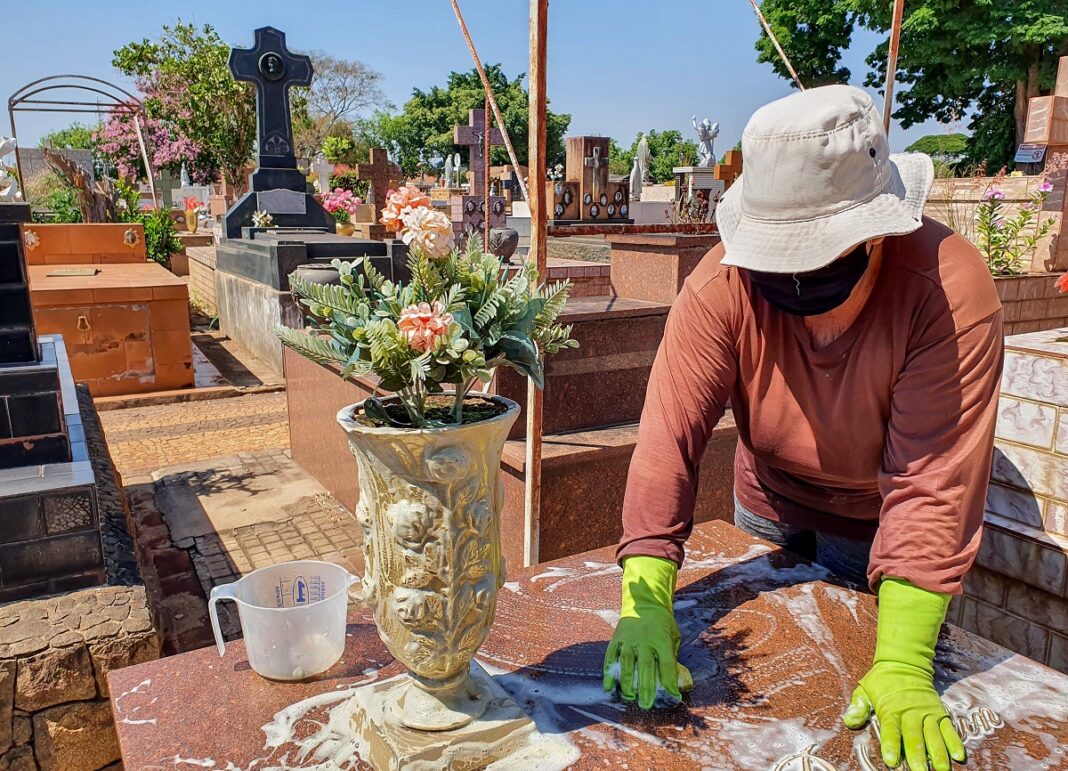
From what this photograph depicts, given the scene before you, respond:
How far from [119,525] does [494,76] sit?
4862 centimetres

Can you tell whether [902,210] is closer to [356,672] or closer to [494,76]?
[356,672]

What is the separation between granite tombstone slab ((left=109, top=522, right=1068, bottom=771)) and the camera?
1.23 meters

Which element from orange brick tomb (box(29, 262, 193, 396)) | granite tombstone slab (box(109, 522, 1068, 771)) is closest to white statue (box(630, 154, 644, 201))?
orange brick tomb (box(29, 262, 193, 396))

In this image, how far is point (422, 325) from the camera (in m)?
1.01

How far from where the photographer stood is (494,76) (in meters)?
47.6

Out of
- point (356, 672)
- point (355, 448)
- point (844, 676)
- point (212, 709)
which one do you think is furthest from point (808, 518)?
point (212, 709)

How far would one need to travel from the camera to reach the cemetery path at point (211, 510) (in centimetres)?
337

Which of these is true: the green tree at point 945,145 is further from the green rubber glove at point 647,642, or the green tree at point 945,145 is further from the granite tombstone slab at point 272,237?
the green rubber glove at point 647,642

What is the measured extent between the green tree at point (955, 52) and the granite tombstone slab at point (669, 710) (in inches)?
911

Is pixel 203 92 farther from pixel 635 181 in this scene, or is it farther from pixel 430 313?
pixel 430 313

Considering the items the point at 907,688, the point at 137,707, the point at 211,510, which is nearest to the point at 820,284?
the point at 907,688

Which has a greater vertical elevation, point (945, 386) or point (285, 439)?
point (945, 386)

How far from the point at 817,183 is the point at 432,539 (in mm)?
864

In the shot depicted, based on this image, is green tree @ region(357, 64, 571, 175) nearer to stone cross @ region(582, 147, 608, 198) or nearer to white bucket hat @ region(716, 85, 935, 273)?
stone cross @ region(582, 147, 608, 198)
